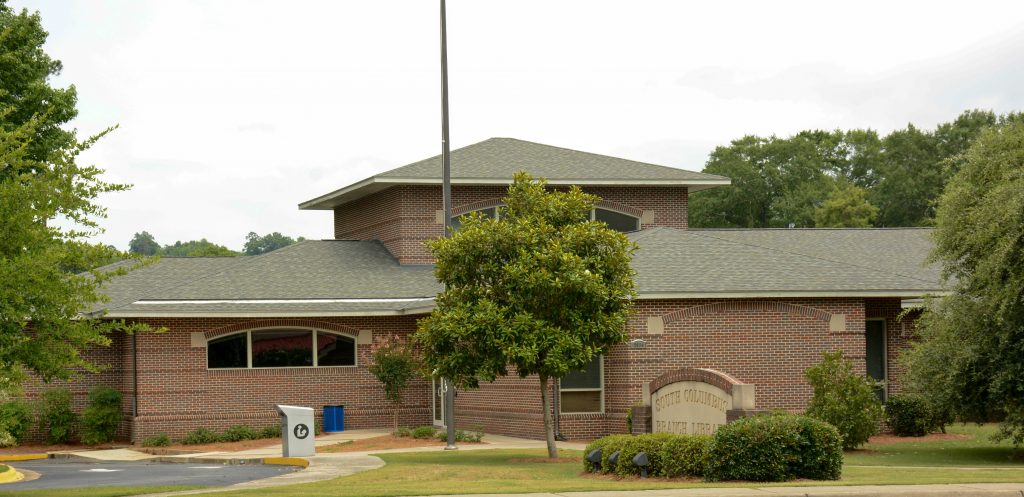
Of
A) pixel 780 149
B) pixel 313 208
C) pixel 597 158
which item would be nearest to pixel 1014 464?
pixel 597 158

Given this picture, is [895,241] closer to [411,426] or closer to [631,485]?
[411,426]

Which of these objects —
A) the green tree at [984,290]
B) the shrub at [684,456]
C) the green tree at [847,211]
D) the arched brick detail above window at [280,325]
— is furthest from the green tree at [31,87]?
the green tree at [847,211]

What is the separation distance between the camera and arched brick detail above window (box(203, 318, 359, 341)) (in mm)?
34312

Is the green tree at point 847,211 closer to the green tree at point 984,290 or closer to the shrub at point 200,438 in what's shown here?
the shrub at point 200,438

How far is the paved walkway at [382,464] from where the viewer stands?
1733cm

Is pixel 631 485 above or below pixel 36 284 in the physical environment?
below

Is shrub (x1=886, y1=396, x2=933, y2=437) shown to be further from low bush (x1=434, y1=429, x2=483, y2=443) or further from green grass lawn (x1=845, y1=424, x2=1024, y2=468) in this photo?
low bush (x1=434, y1=429, x2=483, y2=443)

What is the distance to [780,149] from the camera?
8588cm

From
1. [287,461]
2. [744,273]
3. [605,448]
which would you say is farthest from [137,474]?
[744,273]

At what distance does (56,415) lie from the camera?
34625mm

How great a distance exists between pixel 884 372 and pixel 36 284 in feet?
73.7

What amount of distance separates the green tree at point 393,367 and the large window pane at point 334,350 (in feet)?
5.46

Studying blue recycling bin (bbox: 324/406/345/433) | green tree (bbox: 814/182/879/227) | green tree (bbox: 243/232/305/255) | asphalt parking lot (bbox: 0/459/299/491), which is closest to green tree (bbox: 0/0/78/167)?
asphalt parking lot (bbox: 0/459/299/491)

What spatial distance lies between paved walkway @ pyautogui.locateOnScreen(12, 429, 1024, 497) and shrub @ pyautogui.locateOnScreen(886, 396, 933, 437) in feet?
23.4
